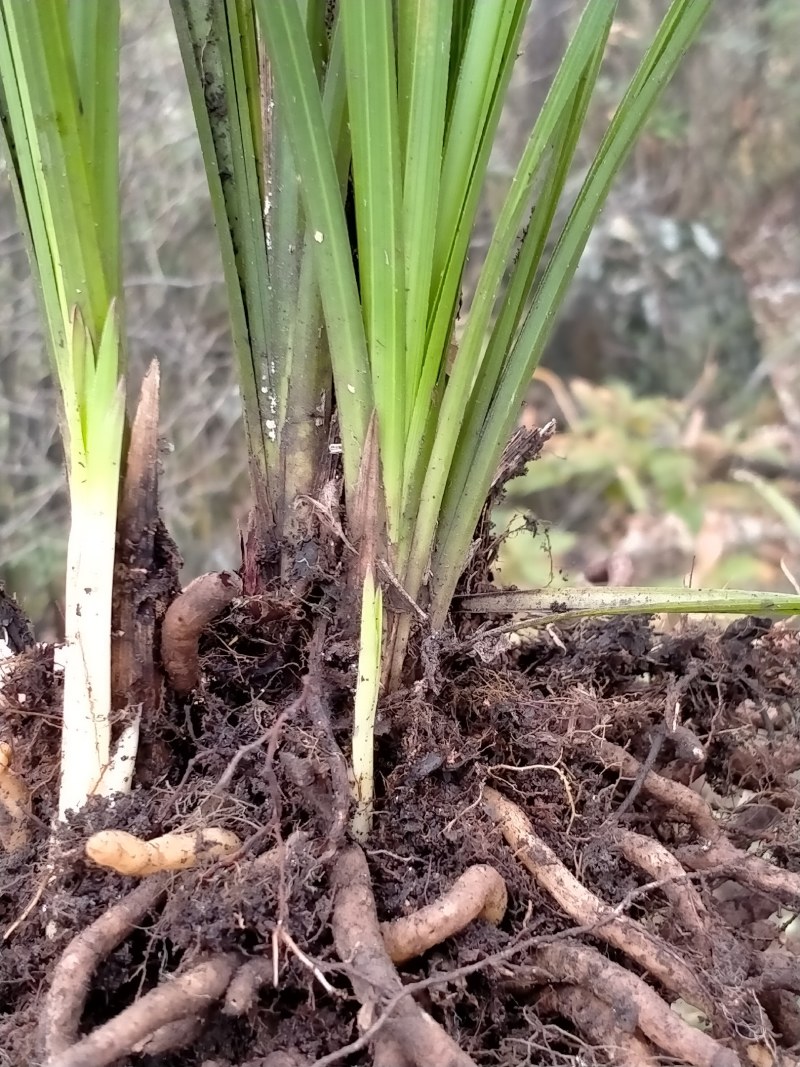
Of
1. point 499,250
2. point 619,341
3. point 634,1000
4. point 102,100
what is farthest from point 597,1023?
point 619,341

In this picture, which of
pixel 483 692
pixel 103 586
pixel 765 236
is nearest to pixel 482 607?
pixel 483 692

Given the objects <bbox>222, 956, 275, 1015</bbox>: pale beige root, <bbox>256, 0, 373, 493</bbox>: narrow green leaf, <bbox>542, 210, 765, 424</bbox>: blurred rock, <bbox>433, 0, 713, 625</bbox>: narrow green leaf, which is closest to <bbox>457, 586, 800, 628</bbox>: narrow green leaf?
<bbox>433, 0, 713, 625</bbox>: narrow green leaf

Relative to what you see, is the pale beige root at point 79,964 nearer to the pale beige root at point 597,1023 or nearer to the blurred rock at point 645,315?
the pale beige root at point 597,1023

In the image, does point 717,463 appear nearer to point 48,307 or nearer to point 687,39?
point 687,39

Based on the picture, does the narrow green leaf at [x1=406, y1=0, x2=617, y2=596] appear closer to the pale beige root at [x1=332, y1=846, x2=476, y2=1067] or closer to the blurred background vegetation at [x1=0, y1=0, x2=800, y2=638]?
the pale beige root at [x1=332, y1=846, x2=476, y2=1067]

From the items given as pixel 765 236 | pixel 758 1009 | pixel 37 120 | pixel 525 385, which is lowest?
pixel 758 1009

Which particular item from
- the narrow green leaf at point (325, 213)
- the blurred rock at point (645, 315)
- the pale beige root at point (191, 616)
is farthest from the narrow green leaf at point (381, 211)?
the blurred rock at point (645, 315)
